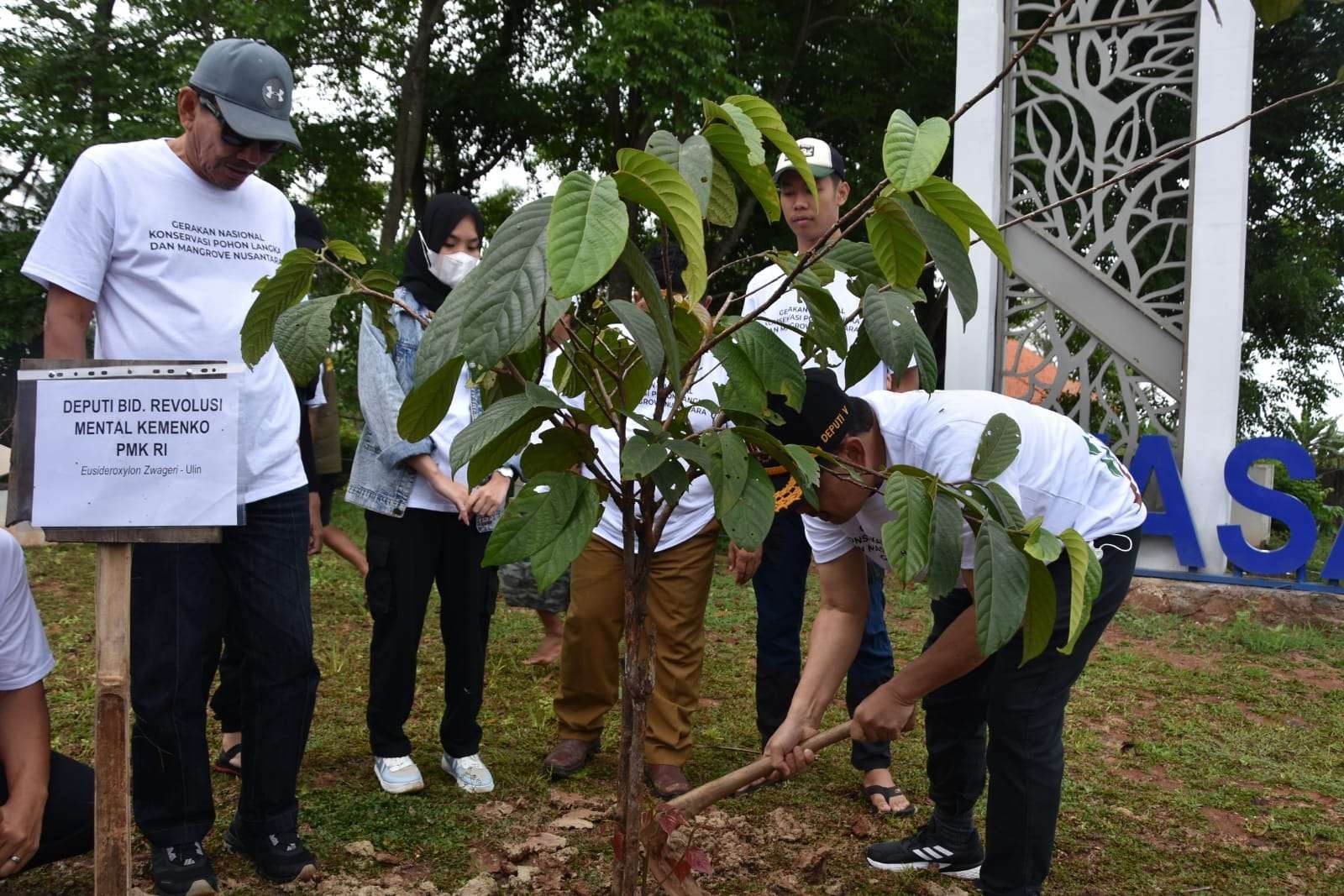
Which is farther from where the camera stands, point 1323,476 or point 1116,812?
point 1323,476

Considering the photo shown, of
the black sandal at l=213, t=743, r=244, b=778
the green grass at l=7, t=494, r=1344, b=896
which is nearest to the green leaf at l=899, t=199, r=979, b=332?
the green grass at l=7, t=494, r=1344, b=896

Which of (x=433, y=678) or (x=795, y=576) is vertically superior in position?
(x=795, y=576)

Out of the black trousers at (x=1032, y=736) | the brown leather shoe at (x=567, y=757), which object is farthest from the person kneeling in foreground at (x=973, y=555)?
the brown leather shoe at (x=567, y=757)

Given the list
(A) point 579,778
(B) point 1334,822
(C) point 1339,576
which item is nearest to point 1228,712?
(B) point 1334,822

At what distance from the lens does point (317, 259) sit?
1.81 metres

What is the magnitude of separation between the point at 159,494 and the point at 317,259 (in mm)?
833

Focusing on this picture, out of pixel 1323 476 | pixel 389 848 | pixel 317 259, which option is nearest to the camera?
pixel 317 259

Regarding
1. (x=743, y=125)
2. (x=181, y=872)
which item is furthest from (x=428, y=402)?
(x=181, y=872)

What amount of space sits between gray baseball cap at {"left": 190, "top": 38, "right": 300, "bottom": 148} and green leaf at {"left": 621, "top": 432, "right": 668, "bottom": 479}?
1.41m

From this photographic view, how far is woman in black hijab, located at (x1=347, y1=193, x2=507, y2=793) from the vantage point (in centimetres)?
346

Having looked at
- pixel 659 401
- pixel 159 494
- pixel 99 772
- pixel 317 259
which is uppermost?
pixel 317 259

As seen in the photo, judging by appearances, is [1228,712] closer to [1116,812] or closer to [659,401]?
[1116,812]

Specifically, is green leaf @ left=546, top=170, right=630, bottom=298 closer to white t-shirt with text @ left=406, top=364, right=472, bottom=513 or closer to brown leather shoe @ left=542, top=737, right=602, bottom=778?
white t-shirt with text @ left=406, top=364, right=472, bottom=513

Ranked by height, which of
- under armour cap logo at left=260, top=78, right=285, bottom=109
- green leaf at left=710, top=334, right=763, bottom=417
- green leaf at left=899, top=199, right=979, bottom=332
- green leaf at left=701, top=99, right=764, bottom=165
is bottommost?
green leaf at left=710, top=334, right=763, bottom=417
